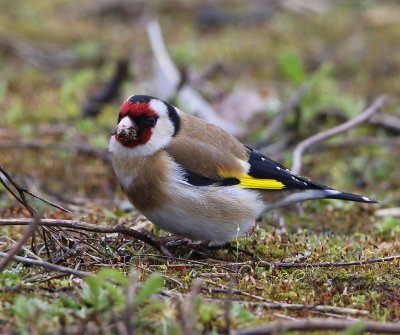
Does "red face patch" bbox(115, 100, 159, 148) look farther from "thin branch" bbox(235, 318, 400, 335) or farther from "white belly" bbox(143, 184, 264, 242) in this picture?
"thin branch" bbox(235, 318, 400, 335)

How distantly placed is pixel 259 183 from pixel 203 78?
429 centimetres

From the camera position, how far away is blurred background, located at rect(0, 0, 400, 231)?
6887mm

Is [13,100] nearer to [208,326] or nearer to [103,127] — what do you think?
[103,127]

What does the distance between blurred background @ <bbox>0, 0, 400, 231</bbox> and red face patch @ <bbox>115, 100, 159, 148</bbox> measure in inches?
52.7

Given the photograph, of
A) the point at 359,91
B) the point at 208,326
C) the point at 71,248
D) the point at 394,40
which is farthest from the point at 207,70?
the point at 208,326

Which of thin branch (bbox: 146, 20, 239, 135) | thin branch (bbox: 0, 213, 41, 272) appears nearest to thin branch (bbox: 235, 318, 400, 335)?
thin branch (bbox: 0, 213, 41, 272)

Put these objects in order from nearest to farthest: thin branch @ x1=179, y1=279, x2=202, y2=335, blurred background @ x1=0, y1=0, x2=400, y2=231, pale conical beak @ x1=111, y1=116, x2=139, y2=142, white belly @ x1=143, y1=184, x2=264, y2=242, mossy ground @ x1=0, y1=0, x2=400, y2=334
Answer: thin branch @ x1=179, y1=279, x2=202, y2=335 < mossy ground @ x1=0, y1=0, x2=400, y2=334 < white belly @ x1=143, y1=184, x2=264, y2=242 < pale conical beak @ x1=111, y1=116, x2=139, y2=142 < blurred background @ x1=0, y1=0, x2=400, y2=231

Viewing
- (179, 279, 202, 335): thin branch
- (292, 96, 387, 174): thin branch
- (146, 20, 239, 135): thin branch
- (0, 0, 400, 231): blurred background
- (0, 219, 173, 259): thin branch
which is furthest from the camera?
(146, 20, 239, 135): thin branch

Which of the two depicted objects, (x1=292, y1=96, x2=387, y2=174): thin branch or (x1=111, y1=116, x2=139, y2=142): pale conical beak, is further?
(x1=292, y1=96, x2=387, y2=174): thin branch

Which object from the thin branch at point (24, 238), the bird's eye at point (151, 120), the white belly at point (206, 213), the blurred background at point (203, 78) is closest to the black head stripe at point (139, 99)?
the bird's eye at point (151, 120)

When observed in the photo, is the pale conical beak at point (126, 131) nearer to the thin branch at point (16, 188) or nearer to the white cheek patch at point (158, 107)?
the white cheek patch at point (158, 107)

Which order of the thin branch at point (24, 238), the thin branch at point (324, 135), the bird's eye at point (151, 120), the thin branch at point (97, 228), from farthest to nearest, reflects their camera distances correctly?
the thin branch at point (324, 135), the bird's eye at point (151, 120), the thin branch at point (97, 228), the thin branch at point (24, 238)

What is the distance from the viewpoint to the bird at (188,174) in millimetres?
4406

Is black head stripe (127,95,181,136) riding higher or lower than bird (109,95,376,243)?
higher
